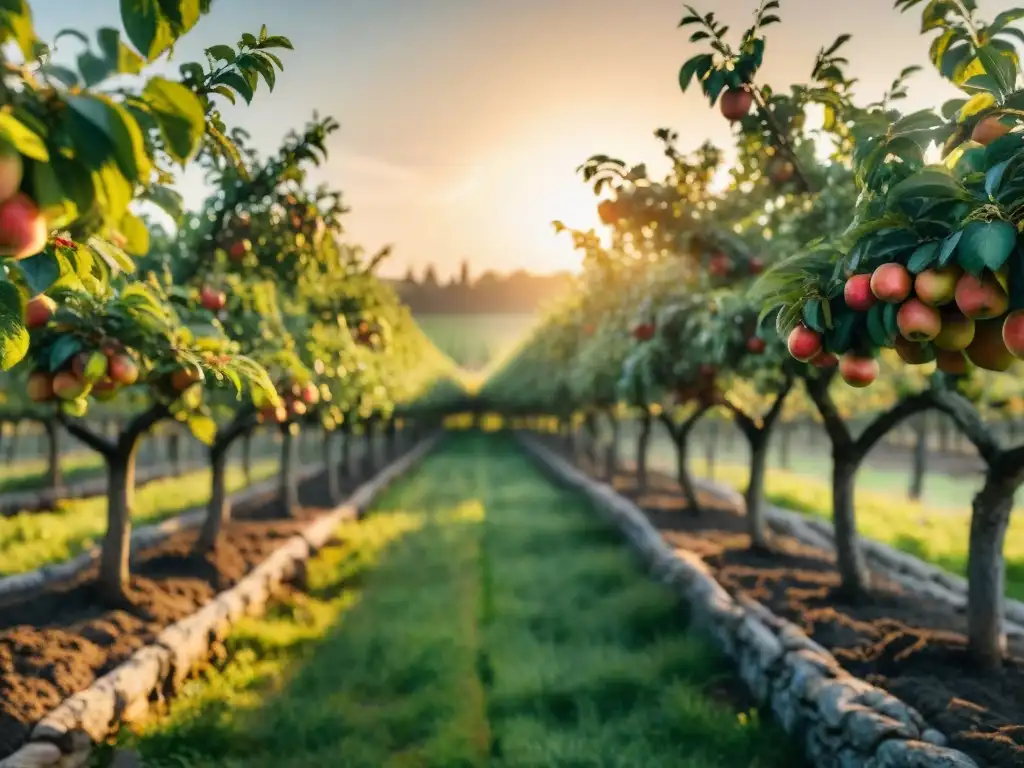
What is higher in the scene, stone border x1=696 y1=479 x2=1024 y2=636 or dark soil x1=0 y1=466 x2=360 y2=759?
dark soil x1=0 y1=466 x2=360 y2=759

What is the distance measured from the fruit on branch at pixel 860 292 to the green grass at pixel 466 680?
3.78m

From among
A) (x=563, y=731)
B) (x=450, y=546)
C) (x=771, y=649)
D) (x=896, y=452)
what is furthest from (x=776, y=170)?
(x=896, y=452)

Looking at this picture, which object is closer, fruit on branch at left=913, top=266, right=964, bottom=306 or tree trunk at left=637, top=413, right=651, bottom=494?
fruit on branch at left=913, top=266, right=964, bottom=306

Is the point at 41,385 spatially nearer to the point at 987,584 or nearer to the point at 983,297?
the point at 983,297

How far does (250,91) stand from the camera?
10.3 ft

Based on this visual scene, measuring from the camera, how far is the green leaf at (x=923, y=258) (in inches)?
103

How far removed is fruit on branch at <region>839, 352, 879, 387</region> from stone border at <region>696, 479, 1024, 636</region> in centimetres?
589

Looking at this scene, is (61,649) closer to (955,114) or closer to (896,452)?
(955,114)

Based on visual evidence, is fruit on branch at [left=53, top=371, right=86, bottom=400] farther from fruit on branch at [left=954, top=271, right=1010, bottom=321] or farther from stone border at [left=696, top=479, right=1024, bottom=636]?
stone border at [left=696, top=479, right=1024, bottom=636]

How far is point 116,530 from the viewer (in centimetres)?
781

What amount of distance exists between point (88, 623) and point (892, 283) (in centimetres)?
718

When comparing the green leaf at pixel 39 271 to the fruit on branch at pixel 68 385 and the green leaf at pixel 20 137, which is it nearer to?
the green leaf at pixel 20 137

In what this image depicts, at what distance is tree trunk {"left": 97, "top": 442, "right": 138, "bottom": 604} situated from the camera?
25.3 ft

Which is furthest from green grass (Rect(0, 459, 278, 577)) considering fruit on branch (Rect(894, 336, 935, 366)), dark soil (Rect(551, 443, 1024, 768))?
fruit on branch (Rect(894, 336, 935, 366))
